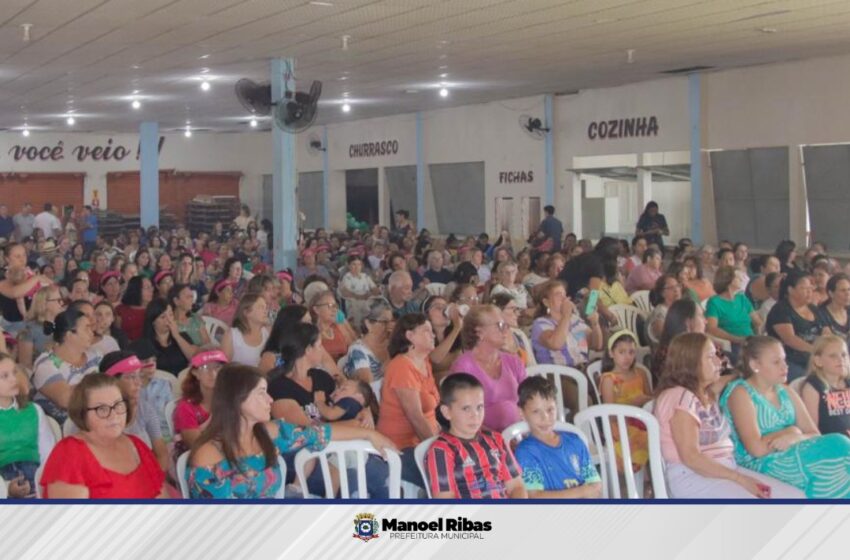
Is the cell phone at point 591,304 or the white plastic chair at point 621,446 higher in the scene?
the cell phone at point 591,304

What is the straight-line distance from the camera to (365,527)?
11.5 ft

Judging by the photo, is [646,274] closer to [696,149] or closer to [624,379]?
[696,149]

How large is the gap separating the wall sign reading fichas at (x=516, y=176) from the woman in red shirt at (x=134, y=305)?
9535mm

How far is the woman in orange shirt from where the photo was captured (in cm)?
505

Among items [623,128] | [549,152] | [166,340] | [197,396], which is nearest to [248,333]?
[166,340]

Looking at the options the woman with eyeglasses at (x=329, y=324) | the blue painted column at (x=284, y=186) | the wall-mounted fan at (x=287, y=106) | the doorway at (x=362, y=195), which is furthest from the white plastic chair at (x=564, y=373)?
the doorway at (x=362, y=195)

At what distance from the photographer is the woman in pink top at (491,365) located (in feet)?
17.4

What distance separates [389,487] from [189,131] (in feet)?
69.8

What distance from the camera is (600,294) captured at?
846 centimetres

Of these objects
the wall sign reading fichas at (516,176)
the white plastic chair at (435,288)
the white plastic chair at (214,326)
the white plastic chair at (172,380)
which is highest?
the wall sign reading fichas at (516,176)

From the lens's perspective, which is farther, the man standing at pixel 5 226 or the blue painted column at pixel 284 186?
the man standing at pixel 5 226

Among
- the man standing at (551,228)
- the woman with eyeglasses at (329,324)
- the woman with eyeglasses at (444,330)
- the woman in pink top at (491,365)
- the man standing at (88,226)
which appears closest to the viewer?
the woman in pink top at (491,365)

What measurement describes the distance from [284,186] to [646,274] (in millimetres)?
3773

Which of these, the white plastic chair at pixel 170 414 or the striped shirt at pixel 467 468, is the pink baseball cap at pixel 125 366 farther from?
the striped shirt at pixel 467 468
